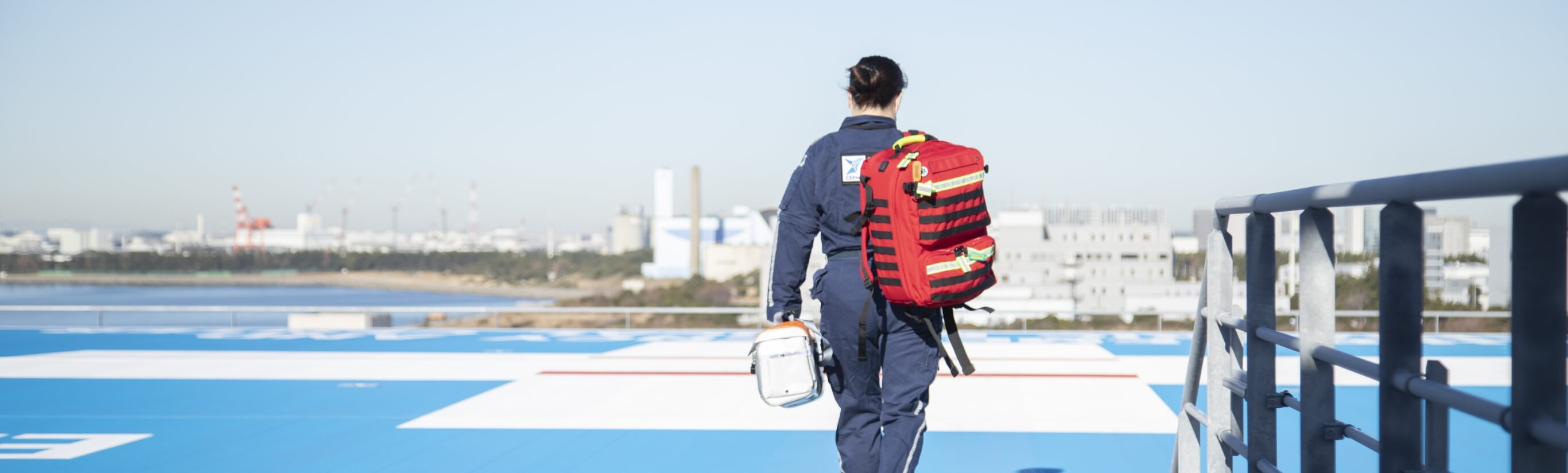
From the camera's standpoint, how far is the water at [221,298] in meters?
89.2

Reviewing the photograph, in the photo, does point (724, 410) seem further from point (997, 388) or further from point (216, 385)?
point (216, 385)

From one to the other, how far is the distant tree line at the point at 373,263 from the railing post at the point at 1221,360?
11272 cm

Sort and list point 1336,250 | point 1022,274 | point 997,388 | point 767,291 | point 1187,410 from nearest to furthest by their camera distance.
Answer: point 1336,250 → point 1187,410 → point 767,291 → point 997,388 → point 1022,274

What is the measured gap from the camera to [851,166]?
3154mm

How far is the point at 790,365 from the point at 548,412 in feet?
13.6

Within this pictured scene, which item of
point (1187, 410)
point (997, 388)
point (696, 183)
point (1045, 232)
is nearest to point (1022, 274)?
point (1045, 232)

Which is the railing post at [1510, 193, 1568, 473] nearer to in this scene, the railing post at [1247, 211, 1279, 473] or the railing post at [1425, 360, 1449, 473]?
the railing post at [1425, 360, 1449, 473]

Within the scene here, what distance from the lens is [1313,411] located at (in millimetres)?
1978

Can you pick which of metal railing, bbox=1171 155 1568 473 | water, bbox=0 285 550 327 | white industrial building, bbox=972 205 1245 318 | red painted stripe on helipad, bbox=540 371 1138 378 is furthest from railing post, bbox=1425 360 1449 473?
water, bbox=0 285 550 327

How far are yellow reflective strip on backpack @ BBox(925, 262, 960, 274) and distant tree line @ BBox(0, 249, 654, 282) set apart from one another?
113 metres

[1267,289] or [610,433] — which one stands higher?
[1267,289]

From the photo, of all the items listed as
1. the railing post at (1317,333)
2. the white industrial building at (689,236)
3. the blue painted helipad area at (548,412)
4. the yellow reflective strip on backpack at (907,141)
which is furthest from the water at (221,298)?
the railing post at (1317,333)

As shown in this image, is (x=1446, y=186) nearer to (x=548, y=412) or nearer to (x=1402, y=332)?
(x=1402, y=332)

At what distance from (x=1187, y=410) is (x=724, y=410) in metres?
A: 4.23
